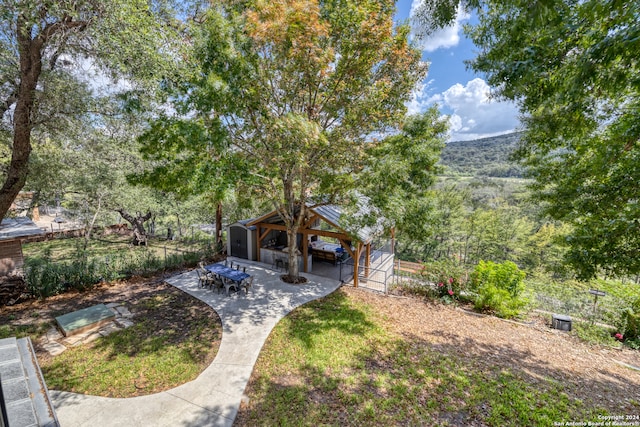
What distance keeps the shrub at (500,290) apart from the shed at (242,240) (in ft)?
33.1

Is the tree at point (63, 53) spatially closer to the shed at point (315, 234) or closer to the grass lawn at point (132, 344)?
the grass lawn at point (132, 344)

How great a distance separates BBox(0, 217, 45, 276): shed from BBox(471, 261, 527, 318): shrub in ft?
57.6

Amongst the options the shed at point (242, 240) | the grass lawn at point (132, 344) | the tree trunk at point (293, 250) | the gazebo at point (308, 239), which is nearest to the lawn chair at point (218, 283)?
the grass lawn at point (132, 344)

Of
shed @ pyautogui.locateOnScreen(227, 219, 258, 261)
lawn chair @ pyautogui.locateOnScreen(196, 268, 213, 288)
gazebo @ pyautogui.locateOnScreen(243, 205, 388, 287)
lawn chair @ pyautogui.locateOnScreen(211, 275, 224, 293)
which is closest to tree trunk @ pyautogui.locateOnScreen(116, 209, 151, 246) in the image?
shed @ pyautogui.locateOnScreen(227, 219, 258, 261)

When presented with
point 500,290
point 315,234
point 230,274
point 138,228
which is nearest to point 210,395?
point 230,274

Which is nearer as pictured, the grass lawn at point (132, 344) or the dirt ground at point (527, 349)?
the grass lawn at point (132, 344)

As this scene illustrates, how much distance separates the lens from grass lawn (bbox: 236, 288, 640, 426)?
15.3 feet

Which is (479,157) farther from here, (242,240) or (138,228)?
(138,228)

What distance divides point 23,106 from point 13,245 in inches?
384

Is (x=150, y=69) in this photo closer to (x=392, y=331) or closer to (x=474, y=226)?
(x=392, y=331)

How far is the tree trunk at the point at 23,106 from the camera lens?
5625 mm

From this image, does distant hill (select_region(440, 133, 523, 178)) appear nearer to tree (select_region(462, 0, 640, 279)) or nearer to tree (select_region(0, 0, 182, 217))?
tree (select_region(462, 0, 640, 279))

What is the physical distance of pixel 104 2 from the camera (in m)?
5.27

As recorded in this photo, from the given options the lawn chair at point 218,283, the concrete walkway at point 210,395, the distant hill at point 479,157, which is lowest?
the concrete walkway at point 210,395
